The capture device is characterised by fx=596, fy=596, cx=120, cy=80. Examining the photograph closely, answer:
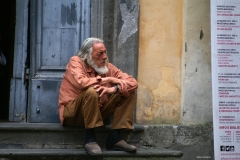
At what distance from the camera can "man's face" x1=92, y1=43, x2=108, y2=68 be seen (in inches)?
242

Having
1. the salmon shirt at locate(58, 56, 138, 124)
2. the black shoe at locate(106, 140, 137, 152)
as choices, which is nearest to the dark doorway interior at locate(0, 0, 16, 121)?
the salmon shirt at locate(58, 56, 138, 124)

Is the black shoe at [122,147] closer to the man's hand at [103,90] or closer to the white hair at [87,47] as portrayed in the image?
the man's hand at [103,90]

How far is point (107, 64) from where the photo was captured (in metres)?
6.35

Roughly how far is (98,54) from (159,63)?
855 millimetres

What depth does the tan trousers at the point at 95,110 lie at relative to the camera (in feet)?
19.1

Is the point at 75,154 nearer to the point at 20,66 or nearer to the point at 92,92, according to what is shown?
the point at 92,92

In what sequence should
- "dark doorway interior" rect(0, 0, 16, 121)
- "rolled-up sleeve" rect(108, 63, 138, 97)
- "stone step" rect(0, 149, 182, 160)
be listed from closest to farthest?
"stone step" rect(0, 149, 182, 160)
"rolled-up sleeve" rect(108, 63, 138, 97)
"dark doorway interior" rect(0, 0, 16, 121)

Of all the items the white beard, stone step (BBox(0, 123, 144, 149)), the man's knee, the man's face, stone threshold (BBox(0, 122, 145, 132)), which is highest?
the man's face

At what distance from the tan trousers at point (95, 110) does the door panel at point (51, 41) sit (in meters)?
0.63

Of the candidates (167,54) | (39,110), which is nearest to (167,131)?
(167,54)

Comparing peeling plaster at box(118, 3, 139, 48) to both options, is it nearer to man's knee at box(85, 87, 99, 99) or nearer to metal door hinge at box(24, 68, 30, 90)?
man's knee at box(85, 87, 99, 99)

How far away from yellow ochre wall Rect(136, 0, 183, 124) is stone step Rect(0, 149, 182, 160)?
73 centimetres

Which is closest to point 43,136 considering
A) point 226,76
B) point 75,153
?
point 75,153

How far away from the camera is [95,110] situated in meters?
5.84
